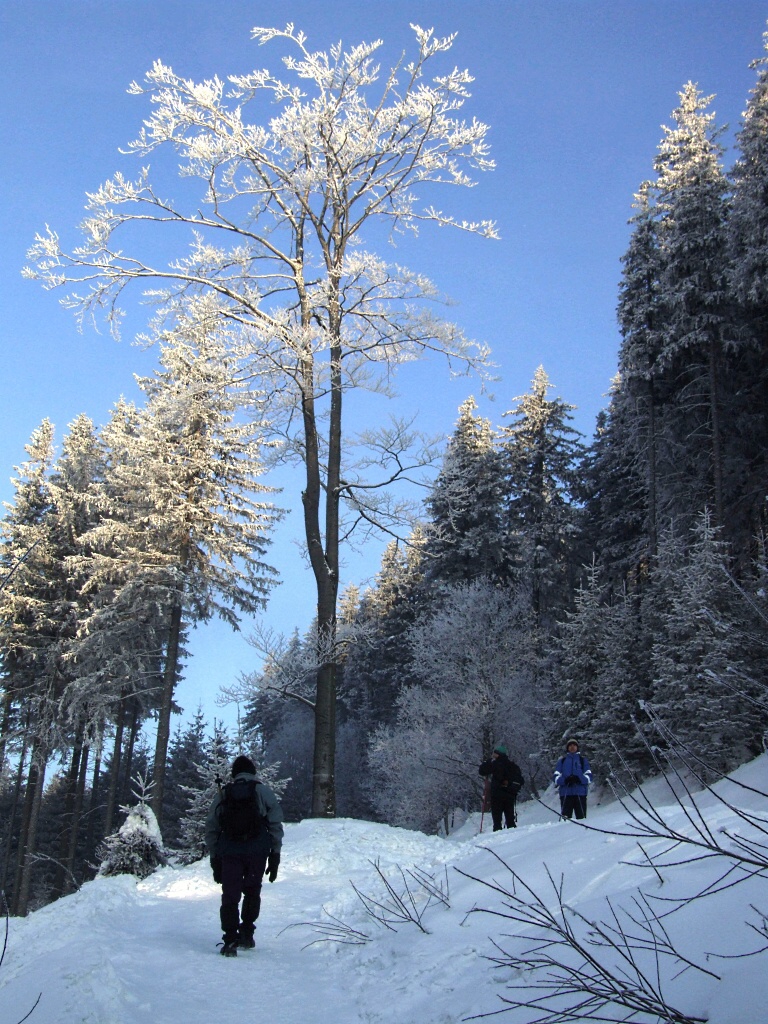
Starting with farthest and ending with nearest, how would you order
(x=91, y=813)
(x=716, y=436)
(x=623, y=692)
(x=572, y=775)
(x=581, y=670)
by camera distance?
(x=91, y=813) → (x=716, y=436) → (x=581, y=670) → (x=623, y=692) → (x=572, y=775)

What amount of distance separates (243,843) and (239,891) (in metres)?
0.36

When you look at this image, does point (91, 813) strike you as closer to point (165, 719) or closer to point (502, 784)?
point (165, 719)

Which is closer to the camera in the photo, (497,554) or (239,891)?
(239,891)

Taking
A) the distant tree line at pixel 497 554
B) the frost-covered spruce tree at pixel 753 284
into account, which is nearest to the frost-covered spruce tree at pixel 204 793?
the distant tree line at pixel 497 554

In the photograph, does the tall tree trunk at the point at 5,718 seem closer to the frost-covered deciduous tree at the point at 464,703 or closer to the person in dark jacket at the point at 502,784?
the frost-covered deciduous tree at the point at 464,703

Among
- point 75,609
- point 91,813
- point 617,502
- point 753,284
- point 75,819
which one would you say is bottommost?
point 91,813

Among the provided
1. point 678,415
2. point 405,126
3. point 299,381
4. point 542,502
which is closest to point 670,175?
point 678,415

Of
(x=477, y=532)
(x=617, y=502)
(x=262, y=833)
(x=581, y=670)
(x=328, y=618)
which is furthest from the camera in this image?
(x=617, y=502)

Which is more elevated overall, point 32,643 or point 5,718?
point 32,643

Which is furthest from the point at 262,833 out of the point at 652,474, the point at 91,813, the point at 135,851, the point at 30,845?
the point at 91,813

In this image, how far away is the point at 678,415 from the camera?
26.7 m

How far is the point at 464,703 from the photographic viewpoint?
1123 inches

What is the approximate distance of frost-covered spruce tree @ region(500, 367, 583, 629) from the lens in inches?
1229

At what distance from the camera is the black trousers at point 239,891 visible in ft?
20.6
